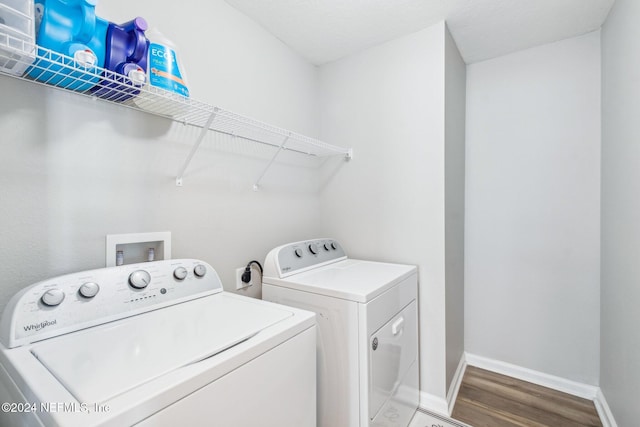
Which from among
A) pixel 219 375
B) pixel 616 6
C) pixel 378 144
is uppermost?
pixel 616 6

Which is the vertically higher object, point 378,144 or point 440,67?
point 440,67

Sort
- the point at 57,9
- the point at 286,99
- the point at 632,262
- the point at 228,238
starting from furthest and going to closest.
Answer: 1. the point at 286,99
2. the point at 228,238
3. the point at 632,262
4. the point at 57,9

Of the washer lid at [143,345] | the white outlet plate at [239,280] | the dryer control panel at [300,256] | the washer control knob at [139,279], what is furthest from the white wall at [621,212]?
the washer control knob at [139,279]

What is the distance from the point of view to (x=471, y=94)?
7.95 feet

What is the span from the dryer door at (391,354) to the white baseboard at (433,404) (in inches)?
11.6

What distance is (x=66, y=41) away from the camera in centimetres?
90

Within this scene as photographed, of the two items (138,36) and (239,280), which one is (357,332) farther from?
(138,36)

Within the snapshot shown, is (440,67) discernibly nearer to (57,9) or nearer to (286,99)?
(286,99)

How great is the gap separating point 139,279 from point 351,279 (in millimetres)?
963

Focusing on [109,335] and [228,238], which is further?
[228,238]

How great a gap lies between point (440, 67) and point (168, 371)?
204cm

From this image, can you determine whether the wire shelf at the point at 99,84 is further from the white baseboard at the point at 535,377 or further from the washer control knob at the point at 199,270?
the white baseboard at the point at 535,377

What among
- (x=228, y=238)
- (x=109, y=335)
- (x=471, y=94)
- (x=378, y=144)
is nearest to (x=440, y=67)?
(x=378, y=144)

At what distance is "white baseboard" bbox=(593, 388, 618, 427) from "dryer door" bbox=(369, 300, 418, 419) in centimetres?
110
